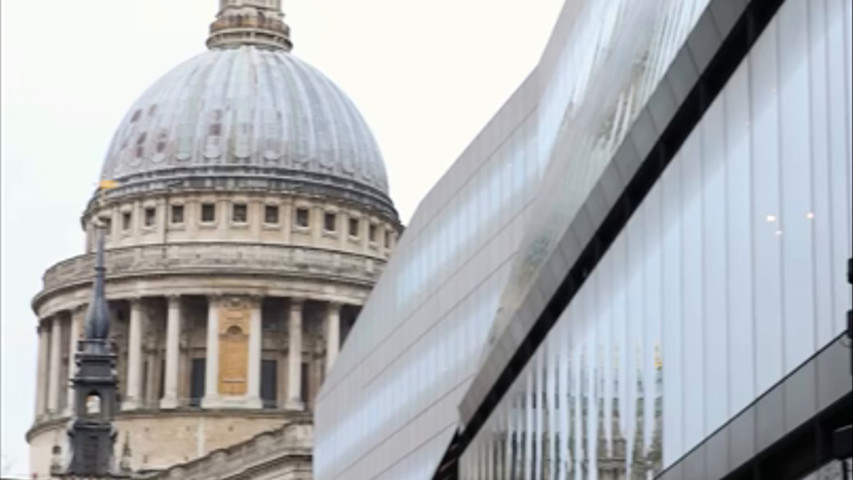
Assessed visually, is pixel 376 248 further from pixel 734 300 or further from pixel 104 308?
pixel 734 300

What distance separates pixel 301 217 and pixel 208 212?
17.7 feet

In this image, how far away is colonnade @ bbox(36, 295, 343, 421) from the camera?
162m

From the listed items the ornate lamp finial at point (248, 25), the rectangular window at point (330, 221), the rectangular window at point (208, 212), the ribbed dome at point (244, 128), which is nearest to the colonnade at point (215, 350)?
the rectangular window at point (208, 212)

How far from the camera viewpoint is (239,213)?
550 ft

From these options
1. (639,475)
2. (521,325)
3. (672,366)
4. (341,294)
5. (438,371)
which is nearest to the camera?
(672,366)

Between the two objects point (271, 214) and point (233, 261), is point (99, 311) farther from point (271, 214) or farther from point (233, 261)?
point (271, 214)

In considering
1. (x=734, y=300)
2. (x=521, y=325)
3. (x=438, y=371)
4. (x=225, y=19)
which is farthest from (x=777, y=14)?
(x=225, y=19)

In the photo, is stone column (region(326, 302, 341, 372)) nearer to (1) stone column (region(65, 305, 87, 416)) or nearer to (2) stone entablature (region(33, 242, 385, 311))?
(2) stone entablature (region(33, 242, 385, 311))

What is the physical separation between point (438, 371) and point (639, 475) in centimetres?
2753

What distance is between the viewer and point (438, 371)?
70.6 meters

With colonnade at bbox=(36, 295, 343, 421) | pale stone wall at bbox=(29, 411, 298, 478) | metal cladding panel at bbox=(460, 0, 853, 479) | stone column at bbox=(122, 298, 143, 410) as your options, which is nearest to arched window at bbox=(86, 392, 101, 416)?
pale stone wall at bbox=(29, 411, 298, 478)

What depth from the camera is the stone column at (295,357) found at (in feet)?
529

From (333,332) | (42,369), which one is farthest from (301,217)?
(42,369)

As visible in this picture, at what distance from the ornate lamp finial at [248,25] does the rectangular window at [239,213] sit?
1342 cm
